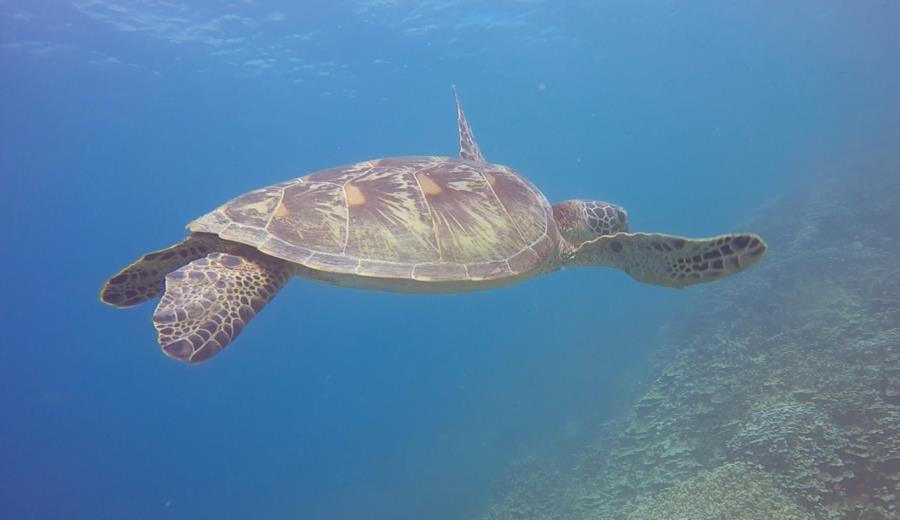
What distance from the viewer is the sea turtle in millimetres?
3574

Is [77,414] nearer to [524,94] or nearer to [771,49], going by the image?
[524,94]

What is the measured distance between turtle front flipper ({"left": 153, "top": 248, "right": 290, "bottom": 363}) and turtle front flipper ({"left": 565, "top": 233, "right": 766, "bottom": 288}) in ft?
10.0

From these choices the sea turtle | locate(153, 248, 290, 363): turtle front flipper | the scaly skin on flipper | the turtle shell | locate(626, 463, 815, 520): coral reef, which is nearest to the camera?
locate(153, 248, 290, 363): turtle front flipper

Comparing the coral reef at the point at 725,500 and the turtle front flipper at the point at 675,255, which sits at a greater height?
the turtle front flipper at the point at 675,255

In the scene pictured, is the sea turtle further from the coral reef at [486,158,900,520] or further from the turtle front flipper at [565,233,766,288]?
the coral reef at [486,158,900,520]

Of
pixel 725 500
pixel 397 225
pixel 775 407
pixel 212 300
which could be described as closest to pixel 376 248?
pixel 397 225

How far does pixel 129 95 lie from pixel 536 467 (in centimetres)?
2960

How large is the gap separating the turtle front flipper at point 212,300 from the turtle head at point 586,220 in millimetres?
3143

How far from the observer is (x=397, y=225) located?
403cm

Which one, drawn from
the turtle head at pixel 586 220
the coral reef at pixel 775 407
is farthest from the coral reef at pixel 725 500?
the turtle head at pixel 586 220

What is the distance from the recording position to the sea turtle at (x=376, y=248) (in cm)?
357

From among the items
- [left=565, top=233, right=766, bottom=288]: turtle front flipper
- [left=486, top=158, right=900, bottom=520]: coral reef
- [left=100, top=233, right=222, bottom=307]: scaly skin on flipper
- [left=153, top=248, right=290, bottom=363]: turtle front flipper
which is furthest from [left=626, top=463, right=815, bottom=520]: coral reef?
[left=100, top=233, right=222, bottom=307]: scaly skin on flipper

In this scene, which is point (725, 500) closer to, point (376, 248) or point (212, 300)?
point (376, 248)

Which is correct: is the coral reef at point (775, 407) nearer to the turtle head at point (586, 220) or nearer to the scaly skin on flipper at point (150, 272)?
the turtle head at point (586, 220)
